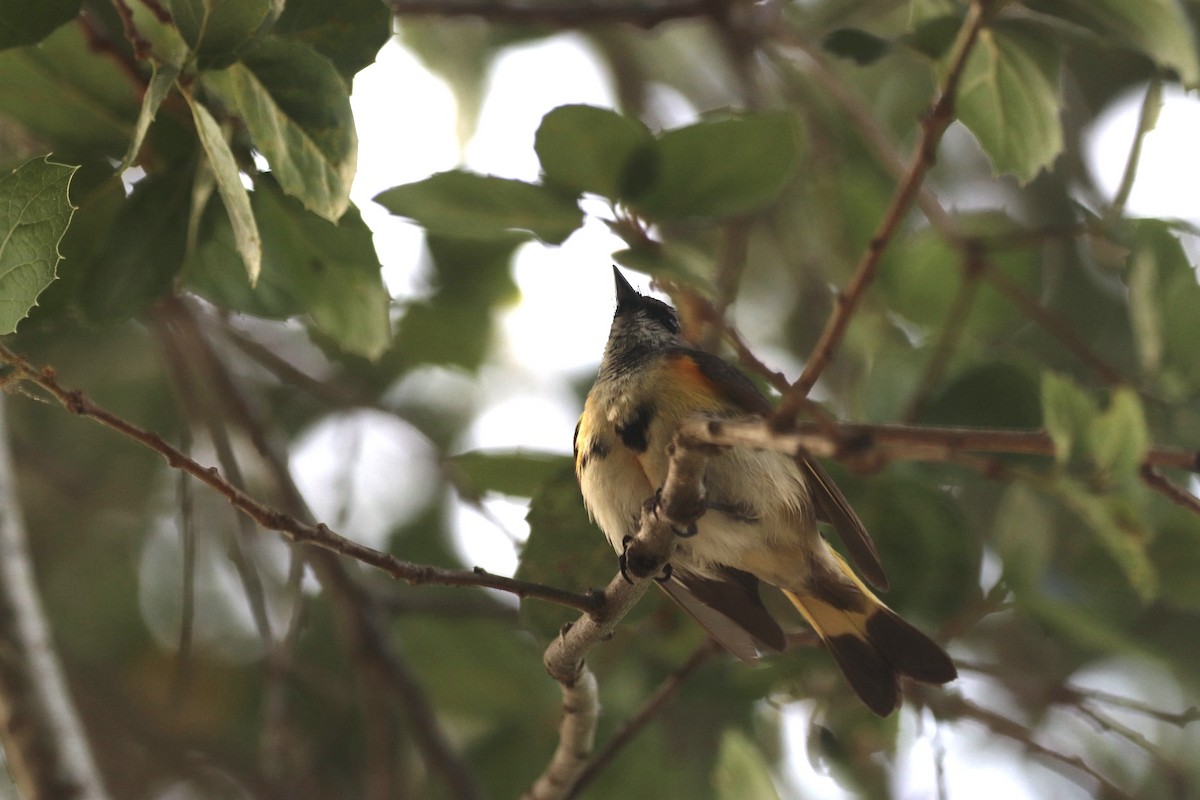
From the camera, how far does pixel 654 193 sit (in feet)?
7.58

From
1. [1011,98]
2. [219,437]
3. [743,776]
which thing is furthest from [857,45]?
[219,437]

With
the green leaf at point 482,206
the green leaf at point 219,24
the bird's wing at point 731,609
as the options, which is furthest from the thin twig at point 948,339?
the green leaf at point 219,24

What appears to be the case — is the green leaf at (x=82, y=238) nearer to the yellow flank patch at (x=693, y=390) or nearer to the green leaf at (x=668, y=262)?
the green leaf at (x=668, y=262)

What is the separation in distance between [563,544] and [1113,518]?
104cm

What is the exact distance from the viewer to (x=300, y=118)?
166 centimetres

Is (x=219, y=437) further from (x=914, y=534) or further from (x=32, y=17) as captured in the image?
(x=914, y=534)

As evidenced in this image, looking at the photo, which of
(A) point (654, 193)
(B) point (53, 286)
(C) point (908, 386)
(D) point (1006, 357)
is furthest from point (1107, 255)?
(B) point (53, 286)

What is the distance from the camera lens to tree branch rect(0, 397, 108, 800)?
2.36 metres

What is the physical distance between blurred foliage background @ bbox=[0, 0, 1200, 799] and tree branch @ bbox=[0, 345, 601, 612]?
0.07 metres

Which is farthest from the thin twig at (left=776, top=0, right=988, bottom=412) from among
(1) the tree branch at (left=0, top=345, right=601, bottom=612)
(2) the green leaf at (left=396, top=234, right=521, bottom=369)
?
(2) the green leaf at (left=396, top=234, right=521, bottom=369)

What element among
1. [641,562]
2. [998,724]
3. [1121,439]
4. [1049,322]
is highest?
[1049,322]

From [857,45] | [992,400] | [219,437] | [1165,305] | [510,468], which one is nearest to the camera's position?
[857,45]

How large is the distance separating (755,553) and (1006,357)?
761 millimetres

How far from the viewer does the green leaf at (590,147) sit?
87.0 inches
